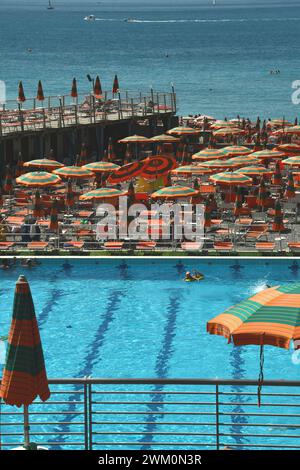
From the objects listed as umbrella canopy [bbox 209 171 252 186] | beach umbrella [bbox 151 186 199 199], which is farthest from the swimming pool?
umbrella canopy [bbox 209 171 252 186]

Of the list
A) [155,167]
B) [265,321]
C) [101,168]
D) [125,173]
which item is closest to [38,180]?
[125,173]

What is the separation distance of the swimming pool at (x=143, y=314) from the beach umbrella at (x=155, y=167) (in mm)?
Answer: 7836

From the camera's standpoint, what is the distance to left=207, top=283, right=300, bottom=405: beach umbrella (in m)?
10.8

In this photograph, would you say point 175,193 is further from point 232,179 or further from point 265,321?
point 265,321

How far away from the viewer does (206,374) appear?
1673 cm

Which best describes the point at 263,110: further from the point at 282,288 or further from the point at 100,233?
the point at 282,288

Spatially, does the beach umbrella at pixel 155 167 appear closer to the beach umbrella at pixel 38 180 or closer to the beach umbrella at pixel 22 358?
the beach umbrella at pixel 38 180

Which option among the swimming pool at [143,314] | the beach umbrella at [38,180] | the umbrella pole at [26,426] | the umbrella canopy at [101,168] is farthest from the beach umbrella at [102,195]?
the umbrella pole at [26,426]

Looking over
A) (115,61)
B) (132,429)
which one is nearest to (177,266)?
(132,429)

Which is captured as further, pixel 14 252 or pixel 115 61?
pixel 115 61

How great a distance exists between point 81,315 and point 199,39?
17520 cm

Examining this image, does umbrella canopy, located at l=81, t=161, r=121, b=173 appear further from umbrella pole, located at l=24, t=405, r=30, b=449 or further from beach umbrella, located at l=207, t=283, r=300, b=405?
umbrella pole, located at l=24, t=405, r=30, b=449

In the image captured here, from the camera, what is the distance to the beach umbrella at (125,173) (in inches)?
1156

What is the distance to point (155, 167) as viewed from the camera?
30.5 metres
